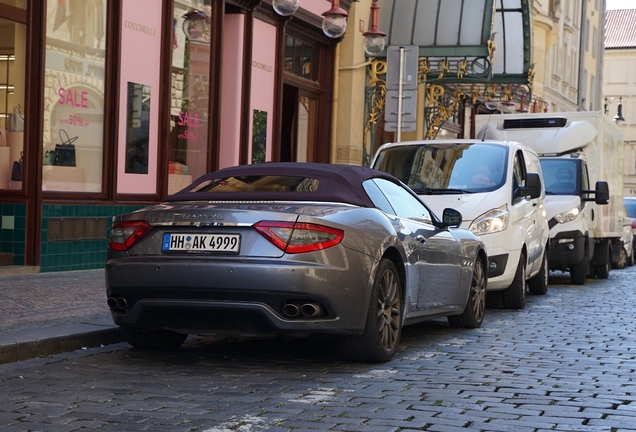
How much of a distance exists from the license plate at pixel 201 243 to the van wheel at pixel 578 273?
1093cm

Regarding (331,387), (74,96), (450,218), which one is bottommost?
(331,387)

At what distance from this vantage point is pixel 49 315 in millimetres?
8867

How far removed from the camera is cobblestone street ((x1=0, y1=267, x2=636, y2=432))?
18.3 feet

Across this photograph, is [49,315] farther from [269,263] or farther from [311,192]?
[269,263]

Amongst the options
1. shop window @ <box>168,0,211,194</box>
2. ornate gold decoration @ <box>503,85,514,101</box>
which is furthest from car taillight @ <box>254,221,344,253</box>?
ornate gold decoration @ <box>503,85,514,101</box>

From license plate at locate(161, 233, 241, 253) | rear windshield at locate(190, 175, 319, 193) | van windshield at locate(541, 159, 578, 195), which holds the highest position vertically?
van windshield at locate(541, 159, 578, 195)

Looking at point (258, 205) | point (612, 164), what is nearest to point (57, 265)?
point (258, 205)

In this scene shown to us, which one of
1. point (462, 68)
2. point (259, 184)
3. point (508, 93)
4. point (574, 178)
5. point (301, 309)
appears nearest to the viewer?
point (301, 309)

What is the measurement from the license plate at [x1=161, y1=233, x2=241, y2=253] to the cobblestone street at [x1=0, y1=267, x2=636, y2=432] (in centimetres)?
79

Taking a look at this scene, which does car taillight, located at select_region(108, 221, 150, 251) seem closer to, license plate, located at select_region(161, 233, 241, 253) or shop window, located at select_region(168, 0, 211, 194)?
license plate, located at select_region(161, 233, 241, 253)

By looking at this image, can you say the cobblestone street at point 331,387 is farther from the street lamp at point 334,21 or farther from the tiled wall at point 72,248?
the street lamp at point 334,21

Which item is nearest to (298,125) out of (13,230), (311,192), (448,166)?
(448,166)

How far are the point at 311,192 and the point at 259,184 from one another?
45 cm

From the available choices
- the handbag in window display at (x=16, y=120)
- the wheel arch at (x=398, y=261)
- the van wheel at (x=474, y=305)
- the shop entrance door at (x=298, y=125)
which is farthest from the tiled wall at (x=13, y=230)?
the shop entrance door at (x=298, y=125)
